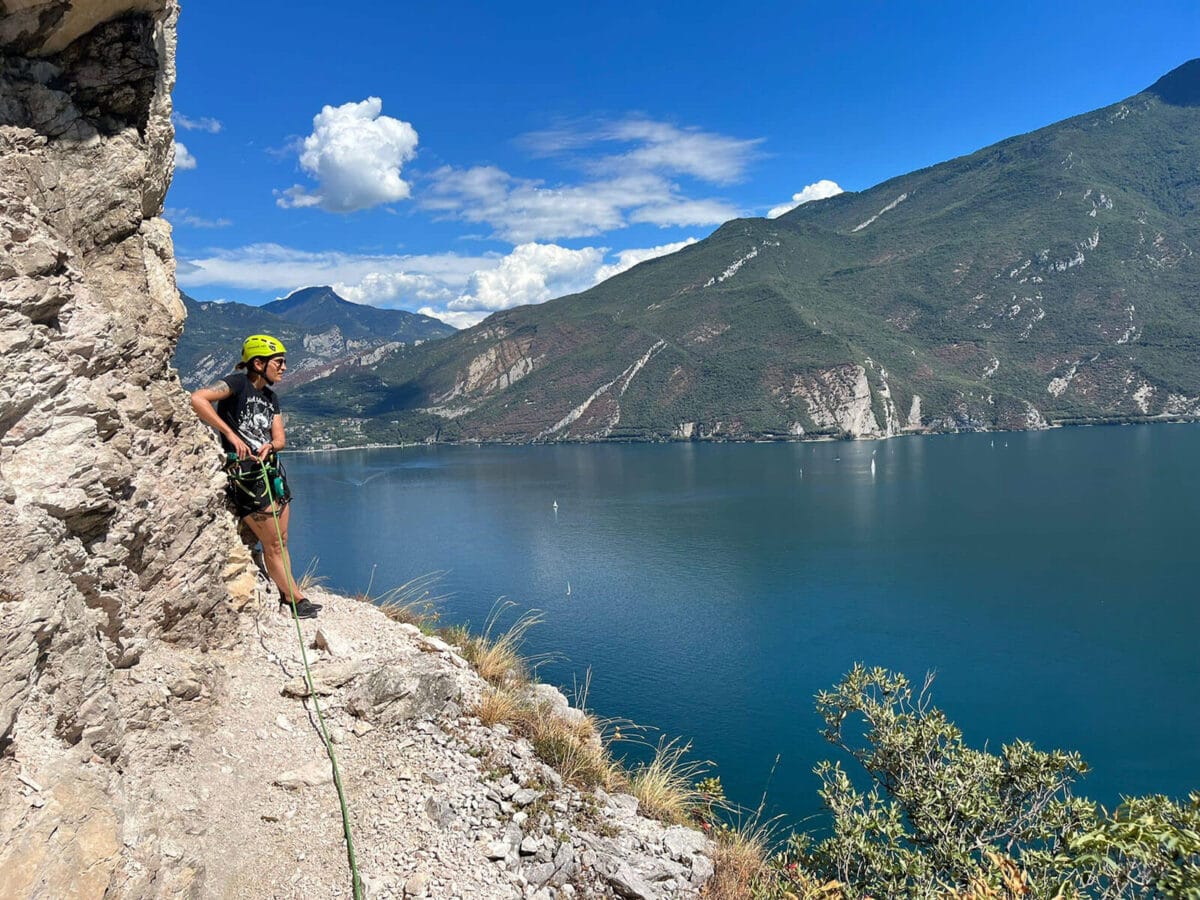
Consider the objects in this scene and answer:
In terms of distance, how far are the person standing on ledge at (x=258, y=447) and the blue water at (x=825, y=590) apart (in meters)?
3.38

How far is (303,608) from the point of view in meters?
5.72

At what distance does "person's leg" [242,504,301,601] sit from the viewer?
5395 millimetres

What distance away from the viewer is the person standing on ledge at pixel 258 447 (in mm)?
5301

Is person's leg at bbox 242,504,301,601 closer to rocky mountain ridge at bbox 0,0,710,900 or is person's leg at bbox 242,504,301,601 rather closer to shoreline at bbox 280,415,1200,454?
rocky mountain ridge at bbox 0,0,710,900

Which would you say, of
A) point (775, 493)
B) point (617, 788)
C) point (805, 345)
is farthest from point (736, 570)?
point (805, 345)

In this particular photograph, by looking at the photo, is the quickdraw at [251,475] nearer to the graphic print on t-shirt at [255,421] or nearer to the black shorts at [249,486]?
the black shorts at [249,486]

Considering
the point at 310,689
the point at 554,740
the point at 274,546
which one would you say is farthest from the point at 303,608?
the point at 554,740

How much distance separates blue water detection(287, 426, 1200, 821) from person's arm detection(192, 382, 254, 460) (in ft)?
13.0

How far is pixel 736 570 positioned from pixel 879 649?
1464 centimetres

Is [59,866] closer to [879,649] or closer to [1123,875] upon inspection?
[1123,875]

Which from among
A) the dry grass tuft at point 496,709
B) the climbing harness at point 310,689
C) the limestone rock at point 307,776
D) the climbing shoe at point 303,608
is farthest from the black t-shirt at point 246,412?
the dry grass tuft at point 496,709

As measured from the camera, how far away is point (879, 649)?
98.0ft

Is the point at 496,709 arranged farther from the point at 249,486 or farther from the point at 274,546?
the point at 249,486

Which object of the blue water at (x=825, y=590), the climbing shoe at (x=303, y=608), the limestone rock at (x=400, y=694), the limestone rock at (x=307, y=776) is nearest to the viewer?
the limestone rock at (x=307, y=776)
